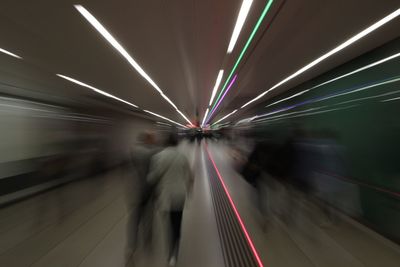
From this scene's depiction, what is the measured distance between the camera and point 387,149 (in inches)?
92.0

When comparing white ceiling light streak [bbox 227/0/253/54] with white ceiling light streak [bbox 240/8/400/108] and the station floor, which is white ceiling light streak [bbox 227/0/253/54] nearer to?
white ceiling light streak [bbox 240/8/400/108]

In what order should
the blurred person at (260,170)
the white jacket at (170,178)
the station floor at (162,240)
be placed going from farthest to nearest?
the blurred person at (260,170) → the station floor at (162,240) → the white jacket at (170,178)

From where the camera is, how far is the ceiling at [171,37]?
5.68 ft

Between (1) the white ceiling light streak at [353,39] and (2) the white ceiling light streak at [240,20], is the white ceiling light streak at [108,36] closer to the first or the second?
(2) the white ceiling light streak at [240,20]

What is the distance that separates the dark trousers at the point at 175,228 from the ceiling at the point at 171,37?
2.65 m

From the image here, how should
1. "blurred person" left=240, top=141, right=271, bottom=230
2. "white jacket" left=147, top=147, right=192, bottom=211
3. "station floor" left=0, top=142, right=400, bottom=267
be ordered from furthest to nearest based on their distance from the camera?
1. "blurred person" left=240, top=141, right=271, bottom=230
2. "station floor" left=0, top=142, right=400, bottom=267
3. "white jacket" left=147, top=147, right=192, bottom=211

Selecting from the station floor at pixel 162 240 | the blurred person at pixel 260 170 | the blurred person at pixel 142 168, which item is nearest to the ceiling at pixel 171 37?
the blurred person at pixel 142 168

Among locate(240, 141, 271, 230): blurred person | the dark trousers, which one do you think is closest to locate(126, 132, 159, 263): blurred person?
the dark trousers

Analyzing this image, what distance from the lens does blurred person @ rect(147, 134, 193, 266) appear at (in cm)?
171

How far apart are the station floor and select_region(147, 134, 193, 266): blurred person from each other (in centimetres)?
42

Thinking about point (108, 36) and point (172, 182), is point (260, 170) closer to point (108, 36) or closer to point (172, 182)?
point (172, 182)

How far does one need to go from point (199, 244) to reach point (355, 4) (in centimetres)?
384

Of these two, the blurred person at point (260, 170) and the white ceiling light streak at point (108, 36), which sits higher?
the white ceiling light streak at point (108, 36)

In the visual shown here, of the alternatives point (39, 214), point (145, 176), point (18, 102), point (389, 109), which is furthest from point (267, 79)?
point (18, 102)
